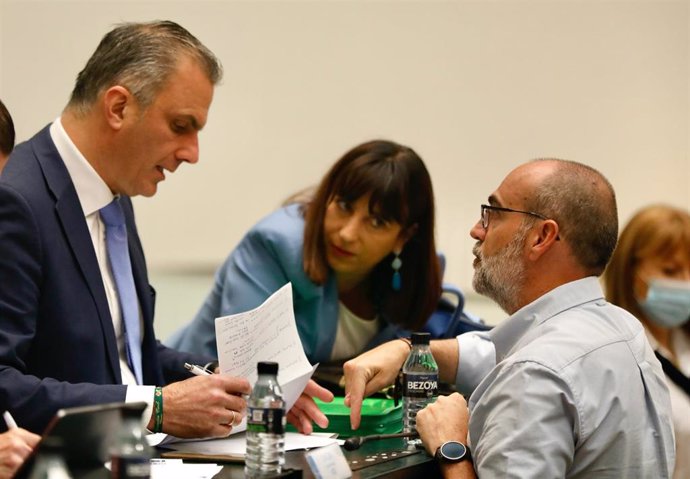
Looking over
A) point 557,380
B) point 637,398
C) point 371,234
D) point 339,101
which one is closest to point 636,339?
point 637,398

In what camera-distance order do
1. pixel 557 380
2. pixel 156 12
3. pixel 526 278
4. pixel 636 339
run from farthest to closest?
pixel 156 12
pixel 526 278
pixel 636 339
pixel 557 380

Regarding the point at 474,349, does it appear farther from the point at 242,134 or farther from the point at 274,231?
the point at 242,134

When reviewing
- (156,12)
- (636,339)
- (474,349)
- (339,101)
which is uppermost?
(156,12)

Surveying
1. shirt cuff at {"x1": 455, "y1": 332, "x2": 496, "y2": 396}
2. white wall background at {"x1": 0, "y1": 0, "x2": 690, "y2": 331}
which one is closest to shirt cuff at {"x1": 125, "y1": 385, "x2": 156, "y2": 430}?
shirt cuff at {"x1": 455, "y1": 332, "x2": 496, "y2": 396}

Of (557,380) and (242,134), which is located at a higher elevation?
(242,134)

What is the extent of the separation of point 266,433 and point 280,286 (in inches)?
63.4

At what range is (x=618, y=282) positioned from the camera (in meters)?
3.00

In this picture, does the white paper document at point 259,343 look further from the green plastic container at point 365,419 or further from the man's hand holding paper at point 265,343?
the green plastic container at point 365,419

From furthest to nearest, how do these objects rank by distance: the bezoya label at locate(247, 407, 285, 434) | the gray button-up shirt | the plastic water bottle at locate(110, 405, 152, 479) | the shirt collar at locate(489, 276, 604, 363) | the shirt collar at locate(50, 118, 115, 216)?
1. the shirt collar at locate(50, 118, 115, 216)
2. the shirt collar at locate(489, 276, 604, 363)
3. the gray button-up shirt
4. the bezoya label at locate(247, 407, 285, 434)
5. the plastic water bottle at locate(110, 405, 152, 479)

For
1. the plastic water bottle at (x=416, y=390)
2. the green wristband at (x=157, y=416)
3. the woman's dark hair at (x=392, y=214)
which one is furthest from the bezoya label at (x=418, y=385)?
the woman's dark hair at (x=392, y=214)

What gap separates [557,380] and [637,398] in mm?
198

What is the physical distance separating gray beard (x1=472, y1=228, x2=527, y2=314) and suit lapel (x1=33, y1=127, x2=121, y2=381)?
34.4 inches

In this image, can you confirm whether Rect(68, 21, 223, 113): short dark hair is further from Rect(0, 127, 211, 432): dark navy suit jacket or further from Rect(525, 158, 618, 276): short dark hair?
Rect(525, 158, 618, 276): short dark hair

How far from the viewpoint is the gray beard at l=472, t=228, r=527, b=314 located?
2.28 meters
